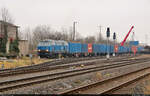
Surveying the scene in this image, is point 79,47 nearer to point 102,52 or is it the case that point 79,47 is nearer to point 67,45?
point 67,45

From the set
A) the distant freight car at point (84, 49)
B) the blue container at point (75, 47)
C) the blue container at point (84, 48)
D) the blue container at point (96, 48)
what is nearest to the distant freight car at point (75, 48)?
the blue container at point (75, 47)

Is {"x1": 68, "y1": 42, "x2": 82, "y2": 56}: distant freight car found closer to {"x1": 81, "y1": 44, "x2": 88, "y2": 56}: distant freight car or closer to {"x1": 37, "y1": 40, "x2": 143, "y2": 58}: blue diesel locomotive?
{"x1": 37, "y1": 40, "x2": 143, "y2": 58}: blue diesel locomotive

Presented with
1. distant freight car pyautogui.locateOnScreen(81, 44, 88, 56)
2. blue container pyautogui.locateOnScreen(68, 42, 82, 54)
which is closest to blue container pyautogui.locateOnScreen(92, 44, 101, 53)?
distant freight car pyautogui.locateOnScreen(81, 44, 88, 56)

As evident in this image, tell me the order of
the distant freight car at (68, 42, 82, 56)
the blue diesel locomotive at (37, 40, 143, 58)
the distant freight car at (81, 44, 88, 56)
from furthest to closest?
the distant freight car at (81, 44, 88, 56) → the distant freight car at (68, 42, 82, 56) → the blue diesel locomotive at (37, 40, 143, 58)

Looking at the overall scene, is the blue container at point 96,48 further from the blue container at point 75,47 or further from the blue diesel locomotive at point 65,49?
the blue container at point 75,47

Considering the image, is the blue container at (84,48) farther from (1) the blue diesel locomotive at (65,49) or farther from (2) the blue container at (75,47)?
(2) the blue container at (75,47)

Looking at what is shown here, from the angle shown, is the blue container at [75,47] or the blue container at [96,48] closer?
the blue container at [75,47]

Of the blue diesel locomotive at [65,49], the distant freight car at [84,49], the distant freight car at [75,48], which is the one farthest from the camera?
the distant freight car at [84,49]

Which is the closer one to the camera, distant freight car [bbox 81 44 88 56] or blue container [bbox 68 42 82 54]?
blue container [bbox 68 42 82 54]

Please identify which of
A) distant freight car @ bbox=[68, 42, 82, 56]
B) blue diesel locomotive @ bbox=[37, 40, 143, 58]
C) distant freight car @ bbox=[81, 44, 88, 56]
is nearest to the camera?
blue diesel locomotive @ bbox=[37, 40, 143, 58]

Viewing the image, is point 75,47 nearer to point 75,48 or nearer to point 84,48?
point 75,48

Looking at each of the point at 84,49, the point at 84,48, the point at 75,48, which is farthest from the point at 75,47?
the point at 84,49

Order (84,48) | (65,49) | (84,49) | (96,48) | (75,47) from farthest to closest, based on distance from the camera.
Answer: (96,48), (84,49), (84,48), (75,47), (65,49)

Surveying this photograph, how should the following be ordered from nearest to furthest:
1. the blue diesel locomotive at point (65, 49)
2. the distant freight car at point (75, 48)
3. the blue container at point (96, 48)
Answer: the blue diesel locomotive at point (65, 49), the distant freight car at point (75, 48), the blue container at point (96, 48)
